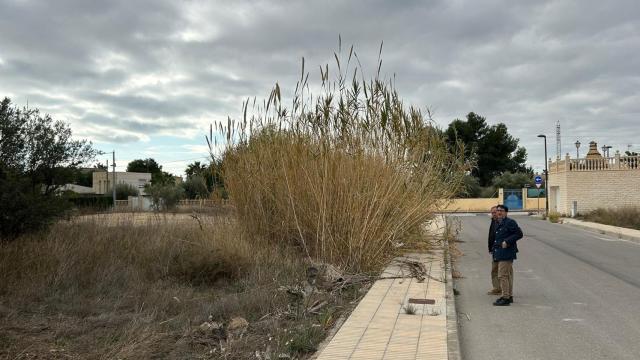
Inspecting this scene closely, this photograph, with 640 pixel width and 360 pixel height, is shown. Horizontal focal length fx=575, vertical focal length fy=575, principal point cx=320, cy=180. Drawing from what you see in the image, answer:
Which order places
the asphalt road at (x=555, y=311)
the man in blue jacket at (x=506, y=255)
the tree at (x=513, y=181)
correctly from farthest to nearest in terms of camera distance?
the tree at (x=513, y=181), the man in blue jacket at (x=506, y=255), the asphalt road at (x=555, y=311)

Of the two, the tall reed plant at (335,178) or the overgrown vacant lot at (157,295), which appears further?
the tall reed plant at (335,178)

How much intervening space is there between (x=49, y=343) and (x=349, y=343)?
2.99 meters

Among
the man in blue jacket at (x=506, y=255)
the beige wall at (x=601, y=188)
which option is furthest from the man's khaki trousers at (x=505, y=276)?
the beige wall at (x=601, y=188)

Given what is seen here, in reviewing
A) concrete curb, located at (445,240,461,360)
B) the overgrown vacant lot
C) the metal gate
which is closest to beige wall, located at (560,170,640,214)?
the metal gate

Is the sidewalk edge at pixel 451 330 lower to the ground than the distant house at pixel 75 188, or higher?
lower

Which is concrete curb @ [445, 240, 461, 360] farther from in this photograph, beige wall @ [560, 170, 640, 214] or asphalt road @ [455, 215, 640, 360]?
beige wall @ [560, 170, 640, 214]

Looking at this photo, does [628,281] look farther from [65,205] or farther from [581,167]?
[581,167]

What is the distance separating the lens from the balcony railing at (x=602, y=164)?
4200 cm

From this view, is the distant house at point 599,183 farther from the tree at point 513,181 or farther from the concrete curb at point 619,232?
the tree at point 513,181

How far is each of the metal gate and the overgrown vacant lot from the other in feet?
160

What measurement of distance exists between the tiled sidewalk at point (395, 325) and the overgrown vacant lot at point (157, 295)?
307mm

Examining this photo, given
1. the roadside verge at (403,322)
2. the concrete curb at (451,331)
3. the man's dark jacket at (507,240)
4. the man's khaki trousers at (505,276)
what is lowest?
the concrete curb at (451,331)

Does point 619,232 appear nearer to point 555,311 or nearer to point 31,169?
point 555,311

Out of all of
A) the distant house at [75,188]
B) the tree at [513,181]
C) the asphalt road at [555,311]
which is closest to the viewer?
the asphalt road at [555,311]
